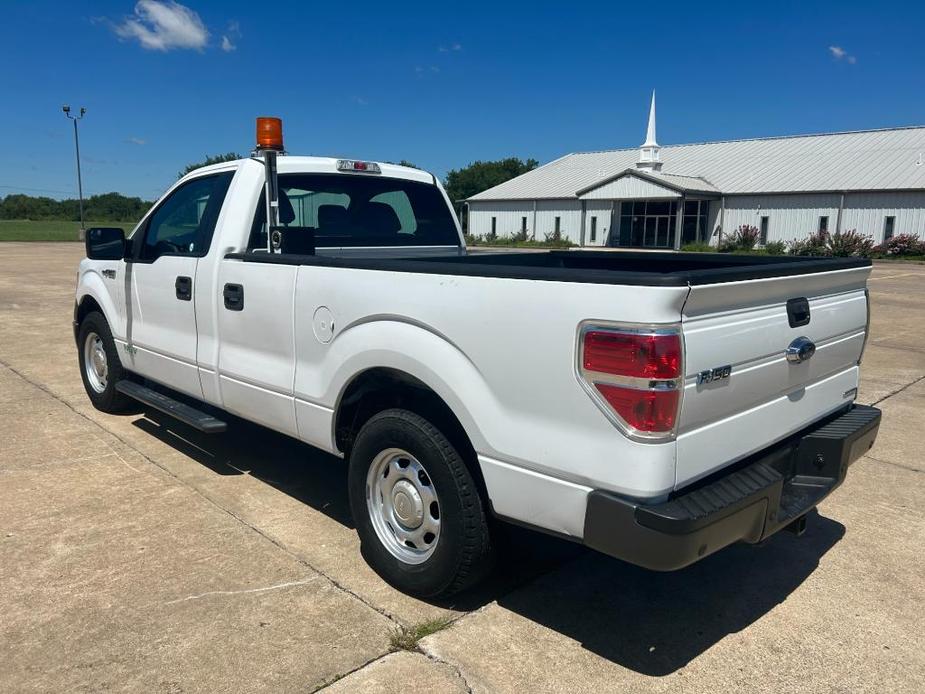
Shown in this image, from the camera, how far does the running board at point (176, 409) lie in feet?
14.3

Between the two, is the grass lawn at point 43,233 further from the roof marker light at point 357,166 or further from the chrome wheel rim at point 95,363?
the roof marker light at point 357,166

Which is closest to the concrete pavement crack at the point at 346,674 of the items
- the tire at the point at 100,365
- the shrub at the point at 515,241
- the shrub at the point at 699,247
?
the tire at the point at 100,365

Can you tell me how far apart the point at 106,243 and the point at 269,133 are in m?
2.14

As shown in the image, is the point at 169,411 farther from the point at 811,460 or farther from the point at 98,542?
the point at 811,460

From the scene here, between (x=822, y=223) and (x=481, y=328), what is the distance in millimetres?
40074

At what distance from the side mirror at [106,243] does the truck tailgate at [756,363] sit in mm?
4305

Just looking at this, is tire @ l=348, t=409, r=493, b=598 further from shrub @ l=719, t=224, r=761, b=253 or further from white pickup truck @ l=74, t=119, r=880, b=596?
shrub @ l=719, t=224, r=761, b=253

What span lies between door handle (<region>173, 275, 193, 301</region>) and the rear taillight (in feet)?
9.49

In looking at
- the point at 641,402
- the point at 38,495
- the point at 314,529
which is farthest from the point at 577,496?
the point at 38,495

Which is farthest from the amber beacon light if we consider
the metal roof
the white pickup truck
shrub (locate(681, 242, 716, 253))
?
shrub (locate(681, 242, 716, 253))

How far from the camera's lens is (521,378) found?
267 cm

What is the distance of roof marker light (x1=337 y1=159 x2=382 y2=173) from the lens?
4992mm

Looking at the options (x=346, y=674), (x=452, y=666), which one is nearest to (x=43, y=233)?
(x=346, y=674)

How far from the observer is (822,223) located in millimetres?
37906
